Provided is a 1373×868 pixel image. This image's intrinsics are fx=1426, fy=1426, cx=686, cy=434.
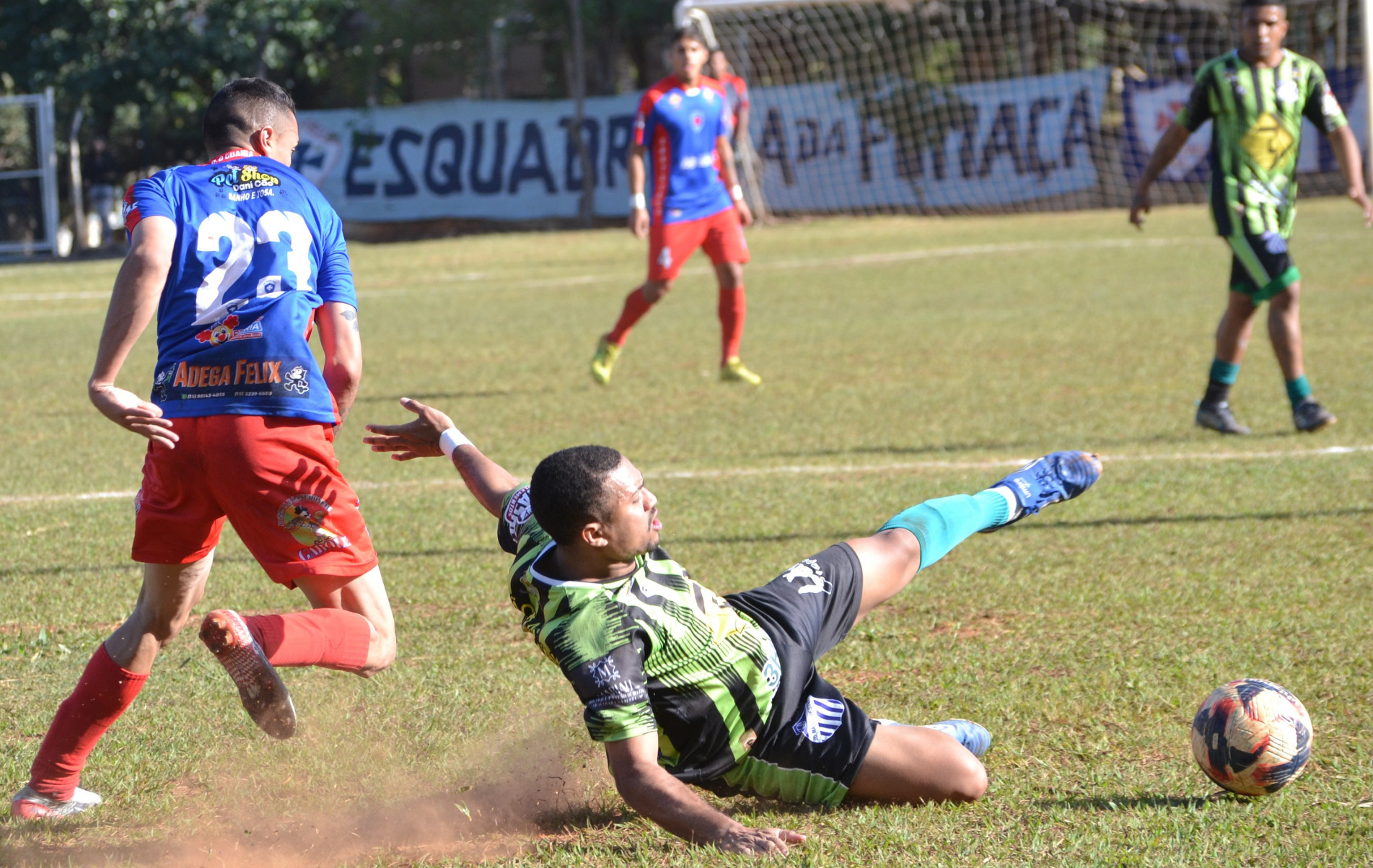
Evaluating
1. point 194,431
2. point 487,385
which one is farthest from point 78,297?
point 194,431

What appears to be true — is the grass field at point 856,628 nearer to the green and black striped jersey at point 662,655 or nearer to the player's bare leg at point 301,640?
the green and black striped jersey at point 662,655

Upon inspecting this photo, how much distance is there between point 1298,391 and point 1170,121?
20197 millimetres

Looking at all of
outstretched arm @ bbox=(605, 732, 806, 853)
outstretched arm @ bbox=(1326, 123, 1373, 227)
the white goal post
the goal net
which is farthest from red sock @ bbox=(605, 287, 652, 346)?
the white goal post

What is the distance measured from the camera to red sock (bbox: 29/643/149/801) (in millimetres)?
3324

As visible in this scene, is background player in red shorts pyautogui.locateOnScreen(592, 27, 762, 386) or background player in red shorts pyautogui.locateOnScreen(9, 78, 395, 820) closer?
background player in red shorts pyautogui.locateOnScreen(9, 78, 395, 820)

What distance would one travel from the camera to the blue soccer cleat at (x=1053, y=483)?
367cm

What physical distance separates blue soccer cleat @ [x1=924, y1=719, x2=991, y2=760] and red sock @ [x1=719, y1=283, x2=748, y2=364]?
648cm

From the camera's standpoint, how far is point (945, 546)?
141 inches

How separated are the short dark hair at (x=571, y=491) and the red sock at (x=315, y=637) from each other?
556 millimetres

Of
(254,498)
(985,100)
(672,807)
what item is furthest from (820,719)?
(985,100)

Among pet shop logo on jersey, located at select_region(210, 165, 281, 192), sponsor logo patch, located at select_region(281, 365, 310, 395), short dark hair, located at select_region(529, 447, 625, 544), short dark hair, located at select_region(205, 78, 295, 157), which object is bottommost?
short dark hair, located at select_region(529, 447, 625, 544)

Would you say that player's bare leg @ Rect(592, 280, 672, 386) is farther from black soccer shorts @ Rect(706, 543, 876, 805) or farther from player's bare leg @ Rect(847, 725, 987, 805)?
player's bare leg @ Rect(847, 725, 987, 805)

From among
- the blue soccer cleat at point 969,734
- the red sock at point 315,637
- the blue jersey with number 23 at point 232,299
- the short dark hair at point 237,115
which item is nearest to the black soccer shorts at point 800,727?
the blue soccer cleat at point 969,734

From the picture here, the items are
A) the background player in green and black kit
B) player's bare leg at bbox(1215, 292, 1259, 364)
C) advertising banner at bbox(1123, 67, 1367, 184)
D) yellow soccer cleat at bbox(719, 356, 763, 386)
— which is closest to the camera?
the background player in green and black kit
